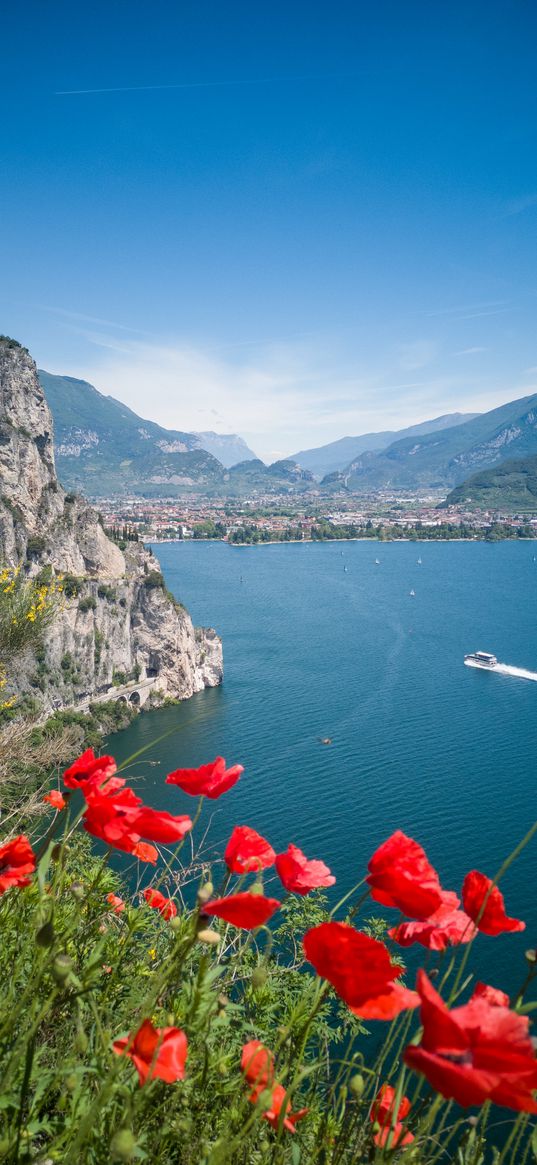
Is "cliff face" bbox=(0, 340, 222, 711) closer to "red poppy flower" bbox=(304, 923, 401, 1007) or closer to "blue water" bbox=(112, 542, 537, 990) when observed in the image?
"blue water" bbox=(112, 542, 537, 990)

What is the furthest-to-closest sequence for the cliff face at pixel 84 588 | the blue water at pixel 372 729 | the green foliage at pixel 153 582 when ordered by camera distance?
the green foliage at pixel 153 582 < the cliff face at pixel 84 588 < the blue water at pixel 372 729

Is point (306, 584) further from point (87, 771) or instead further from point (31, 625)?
point (87, 771)

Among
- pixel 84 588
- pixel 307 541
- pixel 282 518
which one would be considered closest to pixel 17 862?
pixel 84 588

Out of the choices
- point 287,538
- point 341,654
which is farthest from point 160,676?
point 287,538

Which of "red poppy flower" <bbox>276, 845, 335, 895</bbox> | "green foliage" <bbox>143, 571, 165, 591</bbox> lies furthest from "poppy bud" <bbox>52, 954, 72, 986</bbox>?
"green foliage" <bbox>143, 571, 165, 591</bbox>

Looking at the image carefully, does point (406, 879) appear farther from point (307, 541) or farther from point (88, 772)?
point (307, 541)

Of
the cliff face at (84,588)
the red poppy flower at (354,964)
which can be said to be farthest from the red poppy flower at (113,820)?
the cliff face at (84,588)

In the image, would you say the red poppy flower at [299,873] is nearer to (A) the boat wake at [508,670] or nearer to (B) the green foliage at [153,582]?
(A) the boat wake at [508,670]
